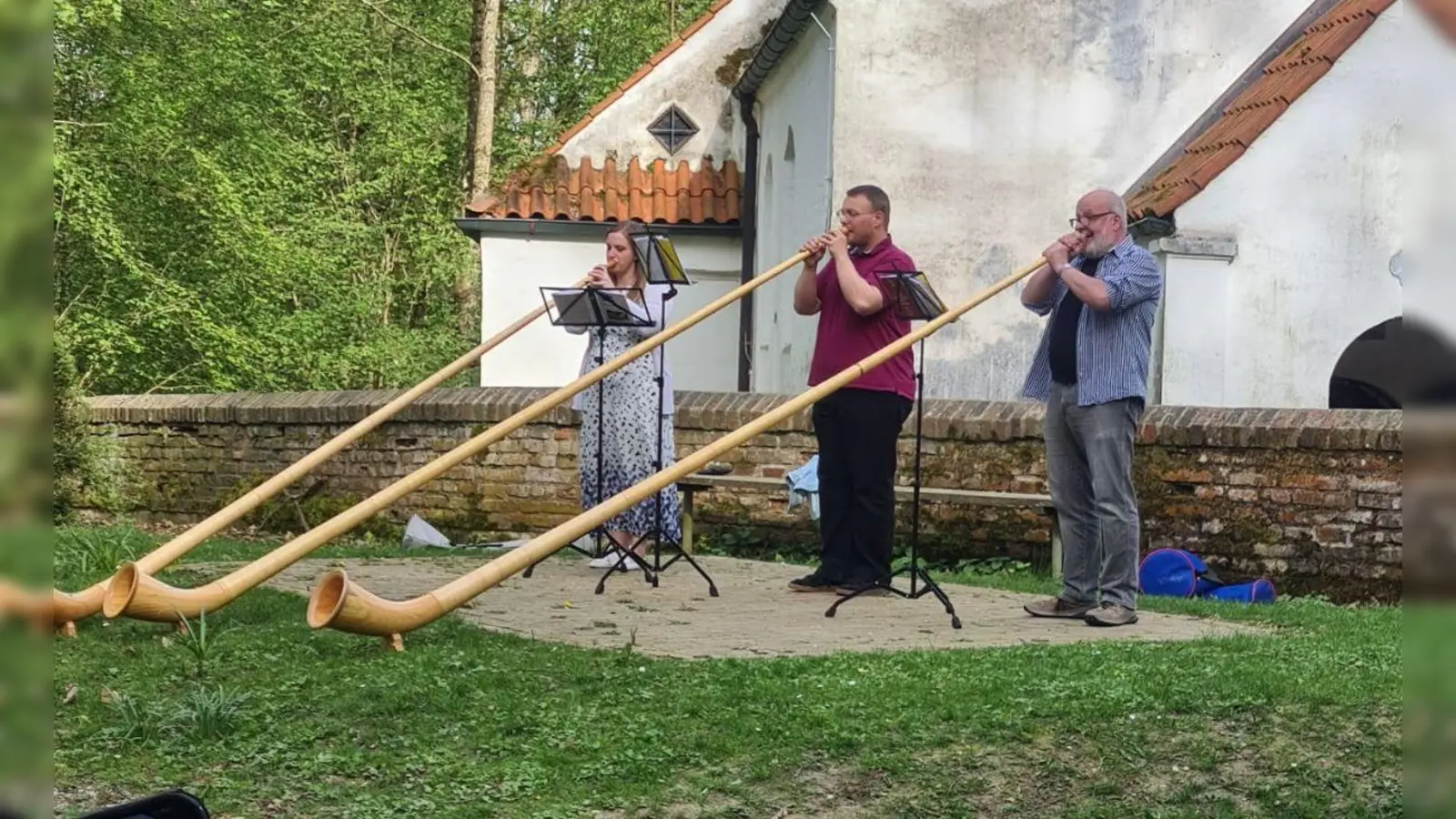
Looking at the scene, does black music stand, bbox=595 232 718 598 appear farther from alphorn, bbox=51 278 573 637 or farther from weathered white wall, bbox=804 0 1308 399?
weathered white wall, bbox=804 0 1308 399

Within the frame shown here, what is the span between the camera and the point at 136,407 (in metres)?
15.5

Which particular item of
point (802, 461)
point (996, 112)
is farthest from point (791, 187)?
point (802, 461)

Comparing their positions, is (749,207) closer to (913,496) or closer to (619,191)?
(619,191)

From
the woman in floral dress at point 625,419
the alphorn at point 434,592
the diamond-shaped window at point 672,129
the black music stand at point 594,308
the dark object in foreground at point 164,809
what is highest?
the diamond-shaped window at point 672,129

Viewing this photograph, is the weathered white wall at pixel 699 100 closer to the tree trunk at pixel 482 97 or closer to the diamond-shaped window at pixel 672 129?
the diamond-shaped window at pixel 672 129

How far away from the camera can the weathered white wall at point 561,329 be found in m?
20.3

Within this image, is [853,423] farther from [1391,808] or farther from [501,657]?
[1391,808]

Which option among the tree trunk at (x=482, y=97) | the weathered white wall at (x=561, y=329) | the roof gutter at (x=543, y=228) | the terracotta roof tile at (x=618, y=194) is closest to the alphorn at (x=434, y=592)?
the weathered white wall at (x=561, y=329)

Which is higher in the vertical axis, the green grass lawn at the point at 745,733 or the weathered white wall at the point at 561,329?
the weathered white wall at the point at 561,329

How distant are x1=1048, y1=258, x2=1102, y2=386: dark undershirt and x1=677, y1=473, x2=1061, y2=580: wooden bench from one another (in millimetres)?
3068

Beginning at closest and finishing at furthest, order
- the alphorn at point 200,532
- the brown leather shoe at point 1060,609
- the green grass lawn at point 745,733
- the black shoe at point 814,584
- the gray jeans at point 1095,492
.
A: 1. the green grass lawn at point 745,733
2. the alphorn at point 200,532
3. the gray jeans at point 1095,492
4. the brown leather shoe at point 1060,609
5. the black shoe at point 814,584

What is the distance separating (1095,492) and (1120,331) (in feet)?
2.46

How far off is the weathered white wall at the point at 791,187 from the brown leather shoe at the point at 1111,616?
28.9 feet

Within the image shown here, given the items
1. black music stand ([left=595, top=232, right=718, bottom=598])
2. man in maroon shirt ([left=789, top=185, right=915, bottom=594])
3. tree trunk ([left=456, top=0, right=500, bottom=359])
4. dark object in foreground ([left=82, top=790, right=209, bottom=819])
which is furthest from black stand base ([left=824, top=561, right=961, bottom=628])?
tree trunk ([left=456, top=0, right=500, bottom=359])
